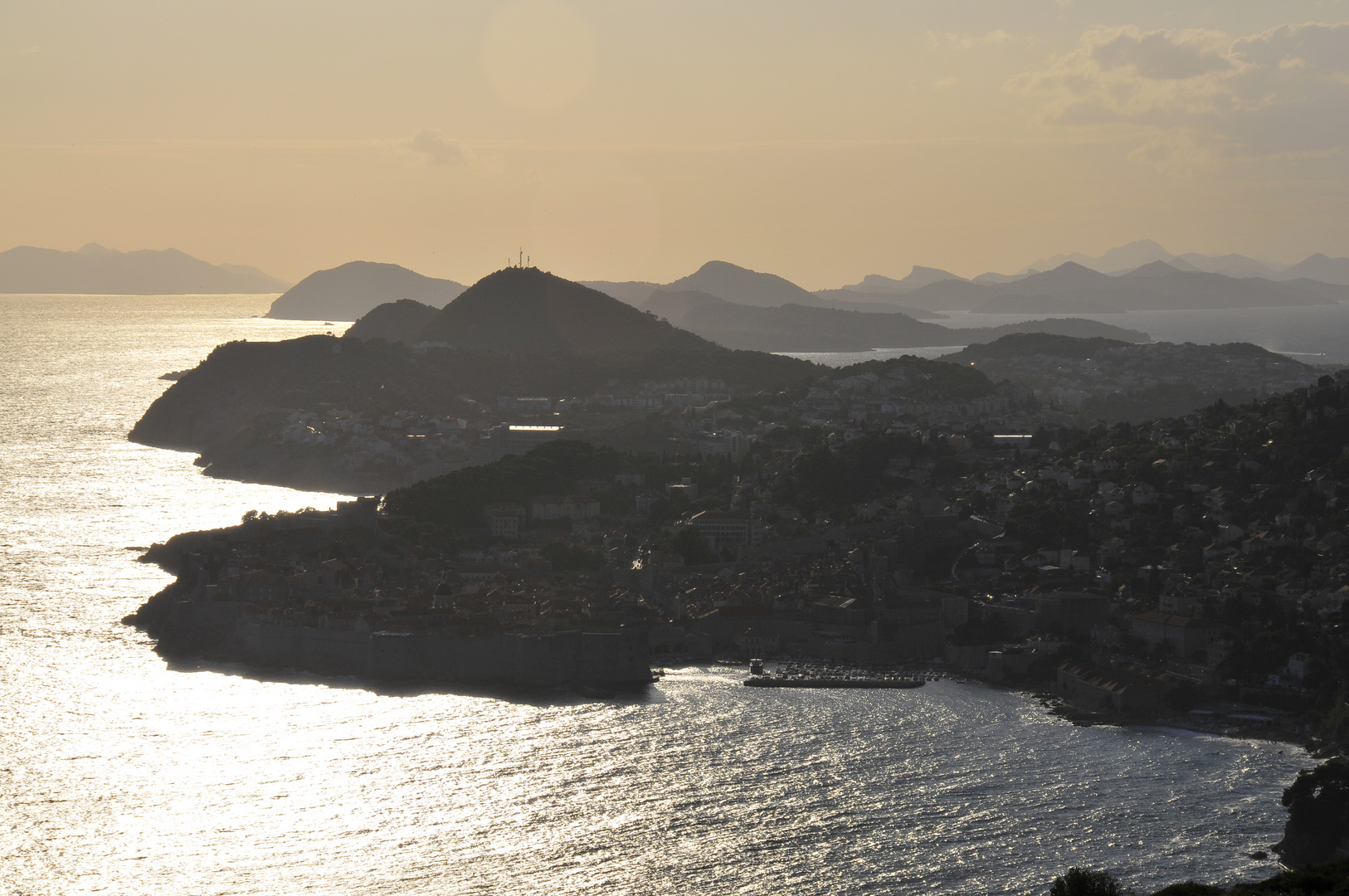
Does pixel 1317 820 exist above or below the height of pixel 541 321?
below

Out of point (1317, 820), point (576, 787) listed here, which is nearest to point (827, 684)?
point (576, 787)

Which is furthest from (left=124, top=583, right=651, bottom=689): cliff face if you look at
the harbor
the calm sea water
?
the calm sea water

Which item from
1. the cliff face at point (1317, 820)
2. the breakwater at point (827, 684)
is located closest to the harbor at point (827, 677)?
the breakwater at point (827, 684)

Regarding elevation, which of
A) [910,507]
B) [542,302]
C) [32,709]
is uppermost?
[542,302]

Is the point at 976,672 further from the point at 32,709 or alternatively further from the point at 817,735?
the point at 32,709

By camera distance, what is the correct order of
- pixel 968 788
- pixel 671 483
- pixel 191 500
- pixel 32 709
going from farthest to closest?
1. pixel 191 500
2. pixel 671 483
3. pixel 32 709
4. pixel 968 788

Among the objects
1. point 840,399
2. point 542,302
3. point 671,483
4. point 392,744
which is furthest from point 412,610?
point 542,302

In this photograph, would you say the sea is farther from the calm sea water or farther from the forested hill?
the calm sea water

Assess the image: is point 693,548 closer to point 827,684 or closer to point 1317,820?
point 827,684

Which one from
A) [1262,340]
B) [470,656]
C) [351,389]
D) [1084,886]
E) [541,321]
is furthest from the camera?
[1262,340]
